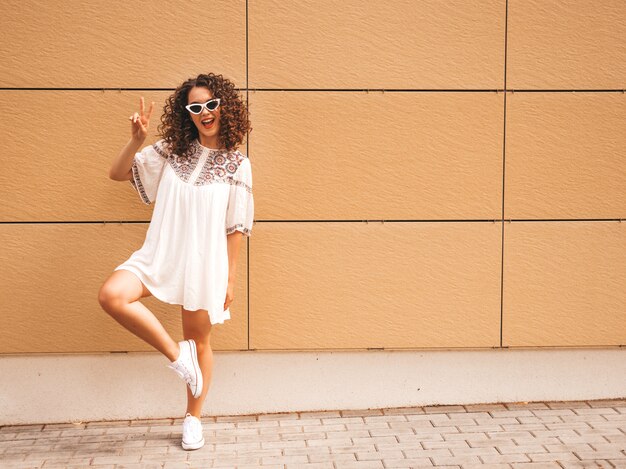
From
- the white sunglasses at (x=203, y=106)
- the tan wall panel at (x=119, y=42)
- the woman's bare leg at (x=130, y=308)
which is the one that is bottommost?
the woman's bare leg at (x=130, y=308)

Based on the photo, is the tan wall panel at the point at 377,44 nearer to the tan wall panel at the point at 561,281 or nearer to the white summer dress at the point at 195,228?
the white summer dress at the point at 195,228

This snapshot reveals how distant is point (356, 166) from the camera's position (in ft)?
15.6

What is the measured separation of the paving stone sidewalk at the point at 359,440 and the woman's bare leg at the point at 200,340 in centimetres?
23

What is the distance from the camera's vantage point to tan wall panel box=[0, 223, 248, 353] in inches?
183

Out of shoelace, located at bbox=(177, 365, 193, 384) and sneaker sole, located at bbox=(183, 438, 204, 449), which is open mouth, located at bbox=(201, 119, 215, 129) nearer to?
shoelace, located at bbox=(177, 365, 193, 384)

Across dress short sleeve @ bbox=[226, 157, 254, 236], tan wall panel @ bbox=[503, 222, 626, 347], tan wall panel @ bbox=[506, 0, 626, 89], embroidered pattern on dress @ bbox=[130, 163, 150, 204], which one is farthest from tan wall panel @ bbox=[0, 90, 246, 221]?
tan wall panel @ bbox=[503, 222, 626, 347]

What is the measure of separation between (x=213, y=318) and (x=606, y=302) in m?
2.59

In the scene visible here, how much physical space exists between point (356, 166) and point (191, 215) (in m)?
1.19

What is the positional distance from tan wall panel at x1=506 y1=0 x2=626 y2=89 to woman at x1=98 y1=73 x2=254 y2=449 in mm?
1834

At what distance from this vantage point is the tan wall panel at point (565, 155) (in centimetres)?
483

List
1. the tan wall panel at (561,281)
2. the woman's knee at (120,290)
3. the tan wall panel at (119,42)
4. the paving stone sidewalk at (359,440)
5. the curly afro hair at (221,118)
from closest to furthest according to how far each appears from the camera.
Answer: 1. the woman's knee at (120,290)
2. the paving stone sidewalk at (359,440)
3. the curly afro hair at (221,118)
4. the tan wall panel at (119,42)
5. the tan wall panel at (561,281)

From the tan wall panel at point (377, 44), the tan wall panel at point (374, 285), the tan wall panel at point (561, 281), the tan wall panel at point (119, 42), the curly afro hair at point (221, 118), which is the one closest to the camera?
the curly afro hair at point (221, 118)

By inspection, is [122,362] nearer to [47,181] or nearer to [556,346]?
[47,181]

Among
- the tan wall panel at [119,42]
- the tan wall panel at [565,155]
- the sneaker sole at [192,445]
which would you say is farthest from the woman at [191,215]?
the tan wall panel at [565,155]
